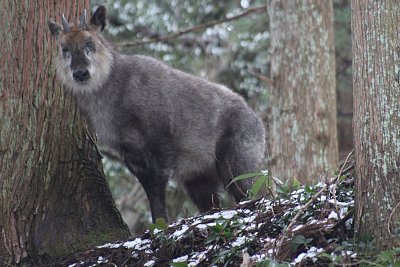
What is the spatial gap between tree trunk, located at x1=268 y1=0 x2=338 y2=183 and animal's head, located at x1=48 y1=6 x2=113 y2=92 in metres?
2.25

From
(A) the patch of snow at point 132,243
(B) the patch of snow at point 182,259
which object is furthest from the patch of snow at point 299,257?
(A) the patch of snow at point 132,243

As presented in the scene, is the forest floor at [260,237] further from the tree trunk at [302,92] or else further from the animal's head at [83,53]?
the tree trunk at [302,92]

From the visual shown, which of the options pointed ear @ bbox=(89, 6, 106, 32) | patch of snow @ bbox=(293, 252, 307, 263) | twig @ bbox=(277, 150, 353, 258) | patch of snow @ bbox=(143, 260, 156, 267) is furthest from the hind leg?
patch of snow @ bbox=(293, 252, 307, 263)

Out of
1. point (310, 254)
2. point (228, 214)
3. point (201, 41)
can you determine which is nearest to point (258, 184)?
point (228, 214)

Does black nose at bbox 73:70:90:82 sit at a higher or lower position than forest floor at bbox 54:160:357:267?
higher

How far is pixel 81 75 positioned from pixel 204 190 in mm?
1536

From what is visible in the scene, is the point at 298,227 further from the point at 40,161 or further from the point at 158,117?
the point at 158,117

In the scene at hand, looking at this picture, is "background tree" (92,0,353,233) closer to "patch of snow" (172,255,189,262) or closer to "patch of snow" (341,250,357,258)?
"patch of snow" (172,255,189,262)

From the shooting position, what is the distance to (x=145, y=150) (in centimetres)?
577

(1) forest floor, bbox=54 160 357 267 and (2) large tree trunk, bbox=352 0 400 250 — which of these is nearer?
(2) large tree trunk, bbox=352 0 400 250

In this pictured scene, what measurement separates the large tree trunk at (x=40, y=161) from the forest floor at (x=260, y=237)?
0.93 ft

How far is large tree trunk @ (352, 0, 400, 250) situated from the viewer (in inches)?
141

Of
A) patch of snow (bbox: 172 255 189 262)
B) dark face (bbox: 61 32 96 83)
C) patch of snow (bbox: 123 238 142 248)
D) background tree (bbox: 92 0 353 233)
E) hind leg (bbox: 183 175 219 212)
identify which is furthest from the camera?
background tree (bbox: 92 0 353 233)

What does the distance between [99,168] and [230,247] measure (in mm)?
1687
